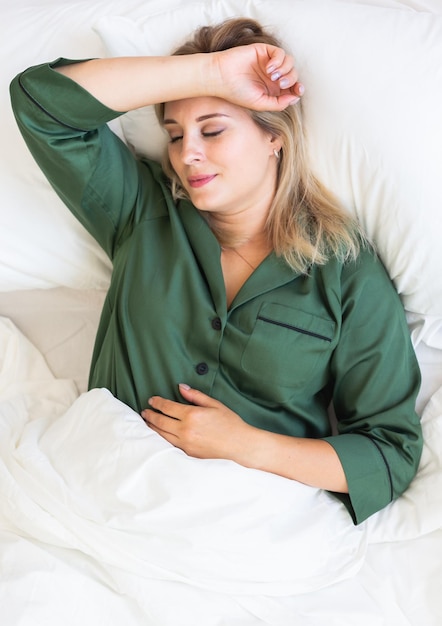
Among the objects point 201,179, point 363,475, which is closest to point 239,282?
point 201,179

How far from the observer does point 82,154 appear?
4.70 feet

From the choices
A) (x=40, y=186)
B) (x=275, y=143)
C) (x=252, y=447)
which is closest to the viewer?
(x=252, y=447)

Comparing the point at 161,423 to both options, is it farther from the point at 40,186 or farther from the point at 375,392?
the point at 40,186

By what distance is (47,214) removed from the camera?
1697mm

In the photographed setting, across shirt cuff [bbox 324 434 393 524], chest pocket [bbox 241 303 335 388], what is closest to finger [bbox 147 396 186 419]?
chest pocket [bbox 241 303 335 388]

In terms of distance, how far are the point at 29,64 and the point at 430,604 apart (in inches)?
52.7

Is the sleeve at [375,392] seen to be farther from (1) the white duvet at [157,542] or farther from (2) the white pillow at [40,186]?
(2) the white pillow at [40,186]

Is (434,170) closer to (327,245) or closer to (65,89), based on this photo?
(327,245)

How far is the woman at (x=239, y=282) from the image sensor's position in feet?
4.57

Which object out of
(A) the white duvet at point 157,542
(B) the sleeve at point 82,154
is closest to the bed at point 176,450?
(A) the white duvet at point 157,542

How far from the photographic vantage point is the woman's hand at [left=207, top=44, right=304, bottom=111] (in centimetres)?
139

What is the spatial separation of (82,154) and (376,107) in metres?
0.57

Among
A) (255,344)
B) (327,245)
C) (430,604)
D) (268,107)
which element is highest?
(268,107)

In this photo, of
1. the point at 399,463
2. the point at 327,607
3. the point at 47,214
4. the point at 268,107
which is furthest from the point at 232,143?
the point at 327,607
